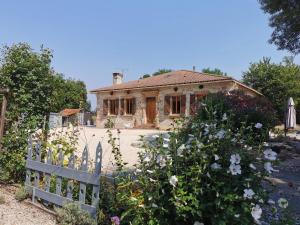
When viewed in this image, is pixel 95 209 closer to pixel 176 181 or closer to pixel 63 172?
pixel 63 172

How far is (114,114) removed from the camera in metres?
26.6

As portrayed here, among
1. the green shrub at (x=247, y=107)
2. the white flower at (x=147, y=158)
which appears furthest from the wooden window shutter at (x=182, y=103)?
the white flower at (x=147, y=158)

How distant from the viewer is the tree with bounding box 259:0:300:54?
346 inches

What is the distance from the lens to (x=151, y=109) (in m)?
24.1

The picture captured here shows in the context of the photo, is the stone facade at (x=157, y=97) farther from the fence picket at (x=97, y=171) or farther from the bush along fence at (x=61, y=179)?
the fence picket at (x=97, y=171)

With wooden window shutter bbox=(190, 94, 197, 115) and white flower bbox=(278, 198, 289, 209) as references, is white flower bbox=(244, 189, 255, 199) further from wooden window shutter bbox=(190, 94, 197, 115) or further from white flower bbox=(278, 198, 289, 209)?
wooden window shutter bbox=(190, 94, 197, 115)

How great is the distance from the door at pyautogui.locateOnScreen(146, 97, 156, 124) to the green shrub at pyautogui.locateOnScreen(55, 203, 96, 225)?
2011 cm

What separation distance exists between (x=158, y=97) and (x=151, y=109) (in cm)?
118

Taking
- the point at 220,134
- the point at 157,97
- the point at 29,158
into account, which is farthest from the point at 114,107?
the point at 220,134

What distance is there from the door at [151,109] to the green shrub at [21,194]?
19.2 m

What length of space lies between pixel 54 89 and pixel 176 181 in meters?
3.72

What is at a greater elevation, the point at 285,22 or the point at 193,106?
the point at 285,22

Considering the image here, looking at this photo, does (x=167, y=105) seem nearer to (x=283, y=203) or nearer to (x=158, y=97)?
(x=158, y=97)

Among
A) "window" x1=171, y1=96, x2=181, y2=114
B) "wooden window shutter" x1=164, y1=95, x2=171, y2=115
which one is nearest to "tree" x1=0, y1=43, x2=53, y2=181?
"window" x1=171, y1=96, x2=181, y2=114
